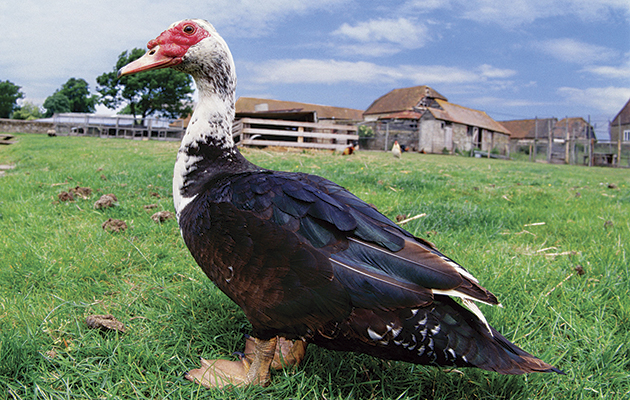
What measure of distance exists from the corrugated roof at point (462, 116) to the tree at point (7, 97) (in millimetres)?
65035

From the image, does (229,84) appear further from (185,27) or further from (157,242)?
(157,242)

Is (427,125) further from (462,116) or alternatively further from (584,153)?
(584,153)

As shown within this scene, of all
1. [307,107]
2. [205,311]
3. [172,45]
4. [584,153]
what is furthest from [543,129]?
[205,311]

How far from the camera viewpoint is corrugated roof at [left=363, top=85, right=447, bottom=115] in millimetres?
41125

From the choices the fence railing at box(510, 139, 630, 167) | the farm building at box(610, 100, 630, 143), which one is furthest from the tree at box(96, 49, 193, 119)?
the farm building at box(610, 100, 630, 143)

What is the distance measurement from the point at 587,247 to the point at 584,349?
187 centimetres

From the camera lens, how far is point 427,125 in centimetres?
3656

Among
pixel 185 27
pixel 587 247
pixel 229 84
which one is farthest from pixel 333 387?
pixel 587 247

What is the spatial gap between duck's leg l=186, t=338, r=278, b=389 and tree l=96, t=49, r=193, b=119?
47.9 metres

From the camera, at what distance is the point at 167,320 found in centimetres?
218

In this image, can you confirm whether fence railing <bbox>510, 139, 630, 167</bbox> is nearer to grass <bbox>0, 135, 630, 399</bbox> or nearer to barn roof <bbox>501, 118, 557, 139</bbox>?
barn roof <bbox>501, 118, 557, 139</bbox>

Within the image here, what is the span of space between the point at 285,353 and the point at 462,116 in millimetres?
43524

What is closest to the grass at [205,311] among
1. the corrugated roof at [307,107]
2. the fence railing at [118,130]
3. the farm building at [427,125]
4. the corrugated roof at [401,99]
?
the farm building at [427,125]

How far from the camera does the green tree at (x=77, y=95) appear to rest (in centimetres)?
7525
